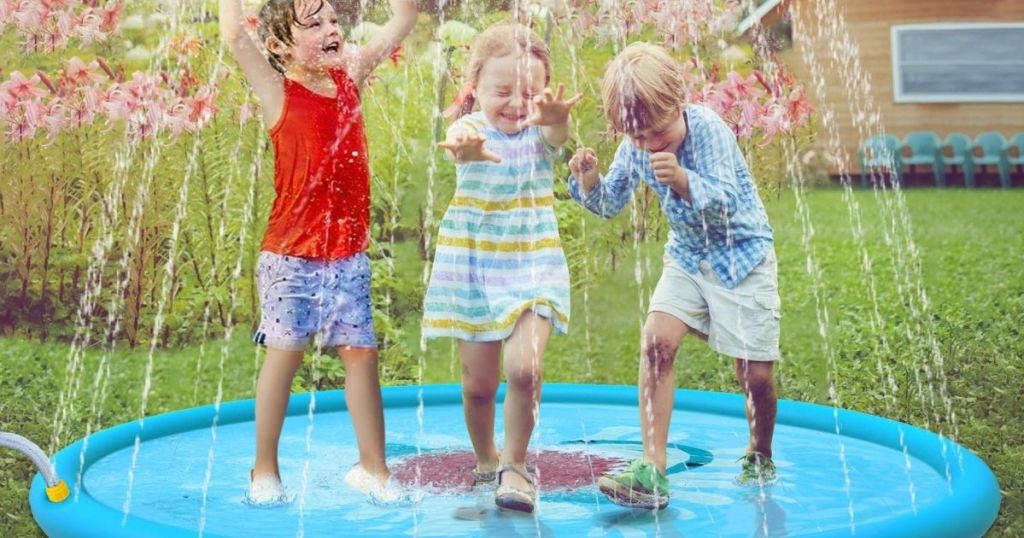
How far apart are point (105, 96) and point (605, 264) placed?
2.85 meters

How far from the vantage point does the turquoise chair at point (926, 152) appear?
12.0m

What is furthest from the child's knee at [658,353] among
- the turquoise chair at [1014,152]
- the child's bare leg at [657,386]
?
the turquoise chair at [1014,152]

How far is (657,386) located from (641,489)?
31cm

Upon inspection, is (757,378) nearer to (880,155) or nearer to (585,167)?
(585,167)

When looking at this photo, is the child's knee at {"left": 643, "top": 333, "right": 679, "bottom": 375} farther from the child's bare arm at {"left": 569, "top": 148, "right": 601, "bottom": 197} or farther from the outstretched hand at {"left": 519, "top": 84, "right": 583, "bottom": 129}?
the outstretched hand at {"left": 519, "top": 84, "right": 583, "bottom": 129}

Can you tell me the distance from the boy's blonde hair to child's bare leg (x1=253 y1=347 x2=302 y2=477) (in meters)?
1.10

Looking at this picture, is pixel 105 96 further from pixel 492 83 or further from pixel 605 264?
pixel 492 83

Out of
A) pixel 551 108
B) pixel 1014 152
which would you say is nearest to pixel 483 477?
pixel 551 108

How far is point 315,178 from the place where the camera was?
12.8 feet

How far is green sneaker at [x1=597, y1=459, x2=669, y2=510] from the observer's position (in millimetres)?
3799

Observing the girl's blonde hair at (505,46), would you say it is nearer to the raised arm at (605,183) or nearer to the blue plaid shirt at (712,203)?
the raised arm at (605,183)

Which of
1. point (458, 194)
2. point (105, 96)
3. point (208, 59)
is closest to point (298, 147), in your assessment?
point (458, 194)

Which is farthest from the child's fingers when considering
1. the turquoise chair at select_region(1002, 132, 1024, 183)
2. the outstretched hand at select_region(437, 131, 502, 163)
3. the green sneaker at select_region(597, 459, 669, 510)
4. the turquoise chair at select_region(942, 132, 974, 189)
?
the turquoise chair at select_region(942, 132, 974, 189)

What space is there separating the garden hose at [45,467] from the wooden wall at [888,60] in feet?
28.1
